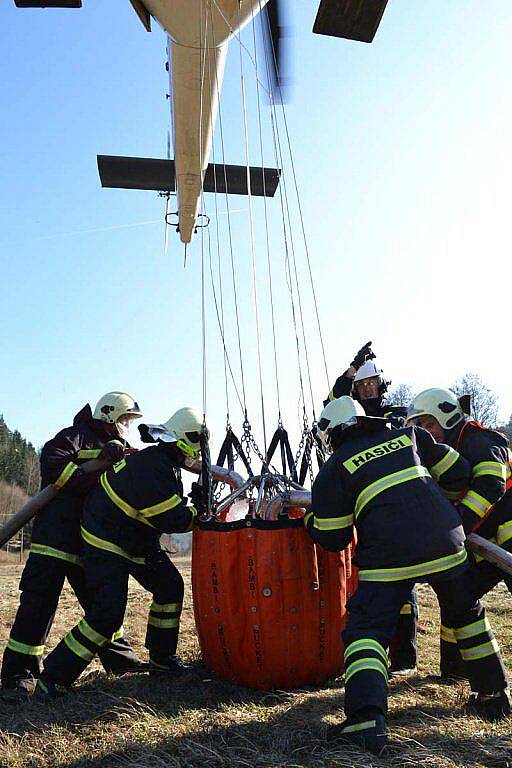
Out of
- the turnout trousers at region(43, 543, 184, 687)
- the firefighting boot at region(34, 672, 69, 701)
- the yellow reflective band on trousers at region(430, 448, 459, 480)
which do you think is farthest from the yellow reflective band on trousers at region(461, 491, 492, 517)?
the firefighting boot at region(34, 672, 69, 701)

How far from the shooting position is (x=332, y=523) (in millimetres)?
3521

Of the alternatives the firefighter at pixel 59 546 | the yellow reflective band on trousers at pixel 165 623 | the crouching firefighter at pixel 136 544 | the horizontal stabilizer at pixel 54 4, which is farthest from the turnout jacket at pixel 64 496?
the horizontal stabilizer at pixel 54 4

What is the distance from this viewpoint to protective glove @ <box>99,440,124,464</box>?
4.62m

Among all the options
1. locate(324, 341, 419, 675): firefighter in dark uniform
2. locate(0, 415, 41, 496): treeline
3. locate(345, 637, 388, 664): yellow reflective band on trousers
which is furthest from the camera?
locate(0, 415, 41, 496): treeline

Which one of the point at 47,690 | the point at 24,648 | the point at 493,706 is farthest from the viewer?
the point at 24,648

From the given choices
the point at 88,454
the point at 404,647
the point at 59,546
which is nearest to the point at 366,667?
the point at 404,647

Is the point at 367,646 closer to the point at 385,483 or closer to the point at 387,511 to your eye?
the point at 387,511

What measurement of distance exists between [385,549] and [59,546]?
2.37m

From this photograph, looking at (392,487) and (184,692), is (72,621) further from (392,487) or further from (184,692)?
(392,487)

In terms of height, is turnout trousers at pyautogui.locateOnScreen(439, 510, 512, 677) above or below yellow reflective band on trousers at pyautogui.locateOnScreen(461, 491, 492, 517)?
below

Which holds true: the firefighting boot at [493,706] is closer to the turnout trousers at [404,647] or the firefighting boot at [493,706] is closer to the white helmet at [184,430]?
the turnout trousers at [404,647]

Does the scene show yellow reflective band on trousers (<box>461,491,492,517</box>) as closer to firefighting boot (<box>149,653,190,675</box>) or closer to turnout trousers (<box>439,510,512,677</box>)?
turnout trousers (<box>439,510,512,677</box>)

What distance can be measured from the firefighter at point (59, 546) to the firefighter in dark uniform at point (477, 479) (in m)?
2.25

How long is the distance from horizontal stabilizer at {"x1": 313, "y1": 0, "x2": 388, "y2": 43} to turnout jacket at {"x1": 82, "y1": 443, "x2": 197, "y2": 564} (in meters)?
3.12
